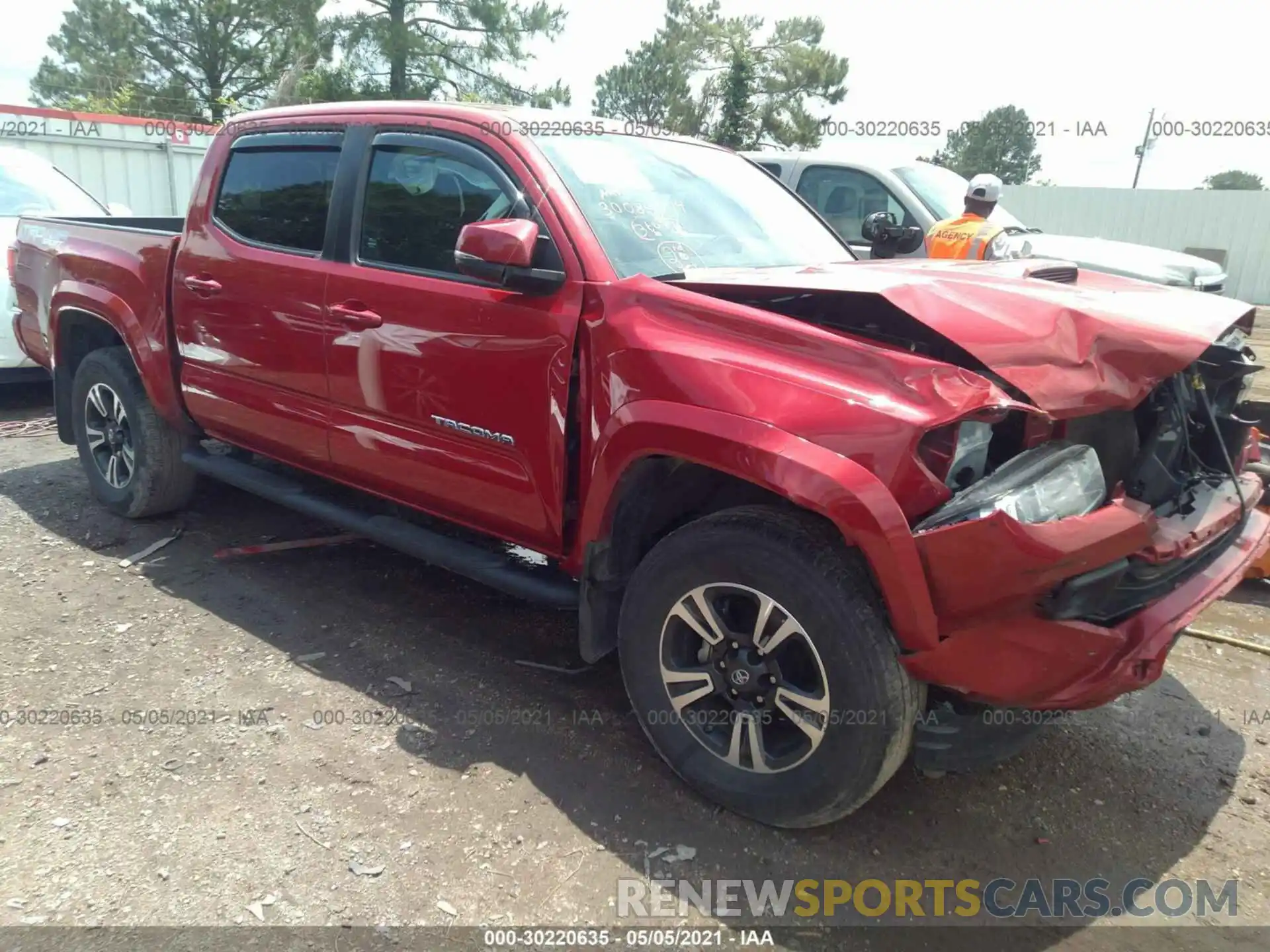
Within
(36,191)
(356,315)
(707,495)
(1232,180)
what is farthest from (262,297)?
(1232,180)

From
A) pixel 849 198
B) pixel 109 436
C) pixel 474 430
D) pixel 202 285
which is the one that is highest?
pixel 849 198

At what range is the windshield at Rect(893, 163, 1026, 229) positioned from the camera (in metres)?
7.73

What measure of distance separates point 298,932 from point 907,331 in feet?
7.21

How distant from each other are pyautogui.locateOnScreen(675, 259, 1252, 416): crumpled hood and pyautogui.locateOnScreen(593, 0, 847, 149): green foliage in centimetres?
2436

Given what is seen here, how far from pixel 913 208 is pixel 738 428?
5706 mm

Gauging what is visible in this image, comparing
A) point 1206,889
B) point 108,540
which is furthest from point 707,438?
point 108,540

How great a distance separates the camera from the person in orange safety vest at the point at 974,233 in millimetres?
6180

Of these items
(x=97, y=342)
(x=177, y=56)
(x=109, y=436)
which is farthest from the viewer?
(x=177, y=56)

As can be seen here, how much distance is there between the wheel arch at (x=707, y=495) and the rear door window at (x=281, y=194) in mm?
1772

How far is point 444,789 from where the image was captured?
296cm

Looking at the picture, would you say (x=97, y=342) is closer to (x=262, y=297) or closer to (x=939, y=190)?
(x=262, y=297)

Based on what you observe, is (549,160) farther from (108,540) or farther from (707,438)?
(108,540)

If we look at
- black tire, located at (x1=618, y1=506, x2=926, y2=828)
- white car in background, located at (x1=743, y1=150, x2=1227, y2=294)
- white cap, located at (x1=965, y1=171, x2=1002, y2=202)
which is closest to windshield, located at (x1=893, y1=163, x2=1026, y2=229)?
white car in background, located at (x1=743, y1=150, x2=1227, y2=294)

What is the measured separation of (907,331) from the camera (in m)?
2.61
